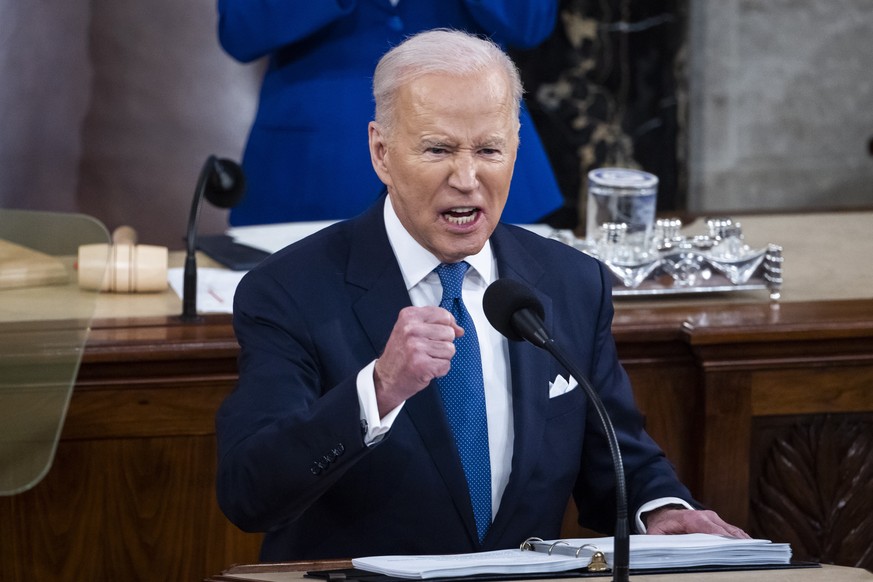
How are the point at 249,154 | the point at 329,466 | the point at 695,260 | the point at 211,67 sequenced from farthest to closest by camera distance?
the point at 211,67, the point at 249,154, the point at 695,260, the point at 329,466

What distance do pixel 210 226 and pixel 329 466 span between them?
330cm

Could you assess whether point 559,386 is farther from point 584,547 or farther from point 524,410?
point 584,547

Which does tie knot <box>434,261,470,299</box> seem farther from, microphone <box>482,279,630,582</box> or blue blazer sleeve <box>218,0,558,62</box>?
blue blazer sleeve <box>218,0,558,62</box>

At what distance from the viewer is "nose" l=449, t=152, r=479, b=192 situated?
71.4 inches

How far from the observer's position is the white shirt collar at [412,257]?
6.37 ft

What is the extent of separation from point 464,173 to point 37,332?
2.43ft

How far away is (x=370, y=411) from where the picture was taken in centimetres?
167

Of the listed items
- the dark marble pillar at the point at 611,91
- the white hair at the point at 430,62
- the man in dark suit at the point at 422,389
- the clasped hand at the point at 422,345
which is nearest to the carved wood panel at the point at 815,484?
the man in dark suit at the point at 422,389

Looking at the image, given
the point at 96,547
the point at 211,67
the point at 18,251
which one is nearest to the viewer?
the point at 18,251

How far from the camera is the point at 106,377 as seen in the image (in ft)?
7.89

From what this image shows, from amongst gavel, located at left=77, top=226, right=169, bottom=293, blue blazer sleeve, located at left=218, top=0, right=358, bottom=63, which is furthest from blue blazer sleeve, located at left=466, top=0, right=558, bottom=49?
gavel, located at left=77, top=226, right=169, bottom=293

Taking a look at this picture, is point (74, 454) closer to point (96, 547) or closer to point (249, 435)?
point (96, 547)

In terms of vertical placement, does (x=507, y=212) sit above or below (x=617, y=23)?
below

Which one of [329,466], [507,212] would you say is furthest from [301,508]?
[507,212]
